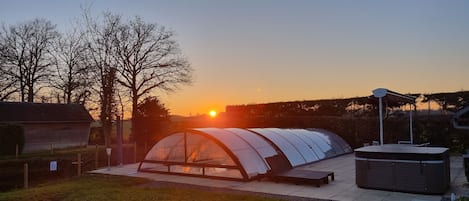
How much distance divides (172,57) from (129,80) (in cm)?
370

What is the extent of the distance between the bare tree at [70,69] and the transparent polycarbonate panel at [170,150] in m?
16.7

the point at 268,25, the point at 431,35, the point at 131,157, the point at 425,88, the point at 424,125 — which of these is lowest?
the point at 131,157

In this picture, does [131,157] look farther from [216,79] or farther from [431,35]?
[431,35]

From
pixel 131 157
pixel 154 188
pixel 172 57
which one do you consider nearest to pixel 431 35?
pixel 154 188

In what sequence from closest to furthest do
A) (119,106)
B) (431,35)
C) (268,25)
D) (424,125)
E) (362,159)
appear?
(362,159) → (431,35) → (268,25) → (424,125) → (119,106)

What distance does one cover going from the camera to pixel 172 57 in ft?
90.9

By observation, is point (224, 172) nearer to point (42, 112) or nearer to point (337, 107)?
point (337, 107)

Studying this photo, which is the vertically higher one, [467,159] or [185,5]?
[185,5]

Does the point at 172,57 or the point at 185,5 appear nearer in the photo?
the point at 185,5

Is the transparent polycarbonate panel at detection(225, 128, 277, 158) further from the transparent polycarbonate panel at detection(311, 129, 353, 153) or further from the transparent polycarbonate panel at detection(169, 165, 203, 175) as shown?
the transparent polycarbonate panel at detection(311, 129, 353, 153)

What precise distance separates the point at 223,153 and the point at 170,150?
7.08 ft

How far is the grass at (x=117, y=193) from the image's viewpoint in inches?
313

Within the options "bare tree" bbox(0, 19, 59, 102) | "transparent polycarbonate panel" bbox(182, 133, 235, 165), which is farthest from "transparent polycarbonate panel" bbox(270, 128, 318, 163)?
"bare tree" bbox(0, 19, 59, 102)

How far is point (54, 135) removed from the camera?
2370 centimetres
